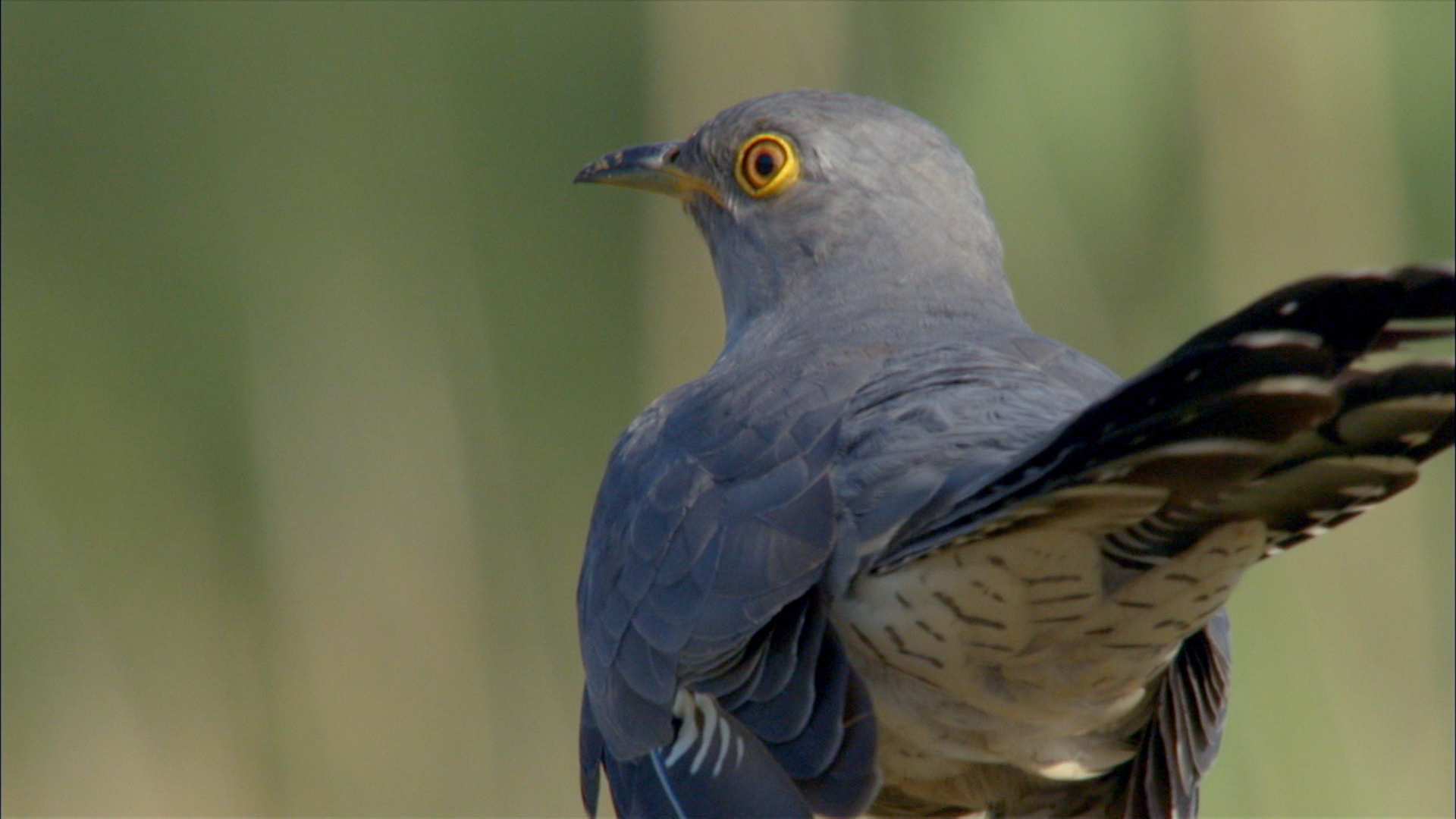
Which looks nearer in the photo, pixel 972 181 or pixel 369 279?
pixel 972 181

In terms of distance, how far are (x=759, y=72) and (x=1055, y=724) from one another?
129 inches

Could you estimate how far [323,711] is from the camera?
5.11 m

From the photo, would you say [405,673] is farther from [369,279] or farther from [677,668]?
[677,668]

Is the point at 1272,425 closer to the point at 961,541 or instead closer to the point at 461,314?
the point at 961,541

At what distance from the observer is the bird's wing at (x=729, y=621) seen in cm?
204

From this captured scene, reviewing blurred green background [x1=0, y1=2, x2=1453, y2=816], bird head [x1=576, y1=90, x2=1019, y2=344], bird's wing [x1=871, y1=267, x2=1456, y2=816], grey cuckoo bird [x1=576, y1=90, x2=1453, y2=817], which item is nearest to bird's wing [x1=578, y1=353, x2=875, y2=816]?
grey cuckoo bird [x1=576, y1=90, x2=1453, y2=817]

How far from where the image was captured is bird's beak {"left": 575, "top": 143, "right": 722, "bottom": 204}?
335 centimetres

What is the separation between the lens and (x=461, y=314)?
18.9 ft

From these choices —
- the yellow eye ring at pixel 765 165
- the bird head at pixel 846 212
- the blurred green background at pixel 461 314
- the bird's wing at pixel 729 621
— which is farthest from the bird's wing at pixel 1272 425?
the blurred green background at pixel 461 314

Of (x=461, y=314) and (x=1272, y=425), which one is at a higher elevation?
(x=1272, y=425)

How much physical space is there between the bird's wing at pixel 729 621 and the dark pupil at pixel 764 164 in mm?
685

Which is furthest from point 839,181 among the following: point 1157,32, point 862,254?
point 1157,32

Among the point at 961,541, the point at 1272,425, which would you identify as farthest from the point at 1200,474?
the point at 961,541

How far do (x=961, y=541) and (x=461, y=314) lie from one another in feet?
13.6
